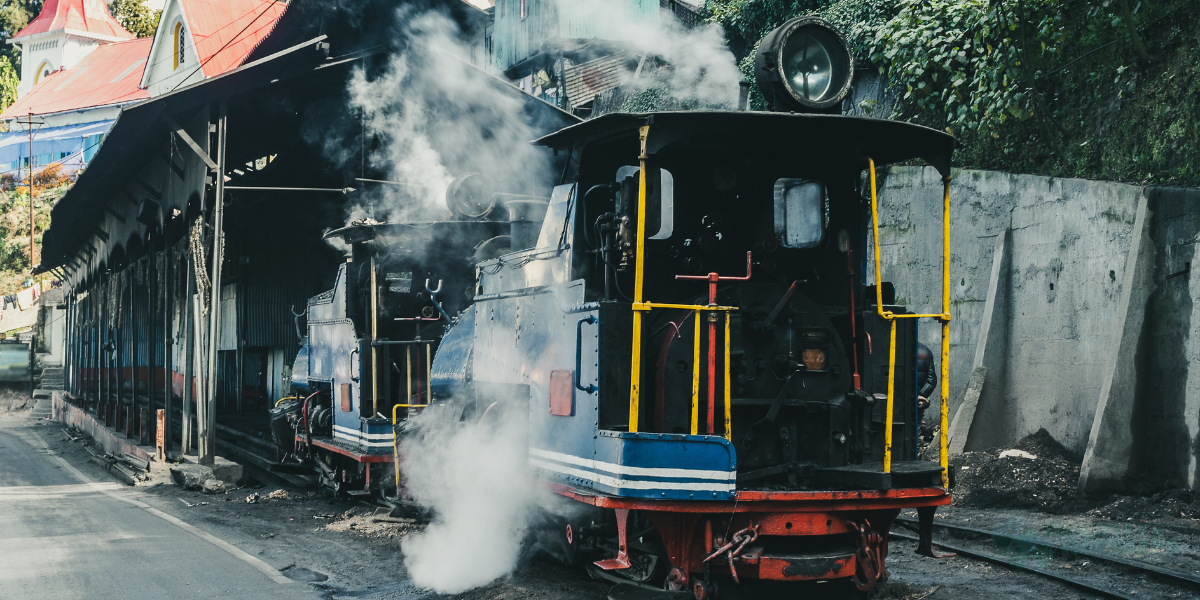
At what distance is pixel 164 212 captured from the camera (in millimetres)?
16906

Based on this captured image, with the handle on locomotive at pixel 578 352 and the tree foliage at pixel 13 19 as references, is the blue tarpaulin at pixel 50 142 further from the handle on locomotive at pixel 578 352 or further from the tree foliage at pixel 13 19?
the handle on locomotive at pixel 578 352

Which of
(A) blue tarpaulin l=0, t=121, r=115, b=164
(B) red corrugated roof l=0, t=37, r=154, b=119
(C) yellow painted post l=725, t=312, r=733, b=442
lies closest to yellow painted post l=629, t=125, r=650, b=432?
(C) yellow painted post l=725, t=312, r=733, b=442

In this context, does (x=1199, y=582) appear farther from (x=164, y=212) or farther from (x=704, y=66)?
(x=704, y=66)

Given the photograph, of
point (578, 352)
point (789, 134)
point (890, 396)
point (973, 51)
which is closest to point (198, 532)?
point (578, 352)

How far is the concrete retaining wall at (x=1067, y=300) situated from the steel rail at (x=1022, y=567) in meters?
2.76

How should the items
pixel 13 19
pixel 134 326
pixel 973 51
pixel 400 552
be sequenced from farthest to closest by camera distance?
pixel 13 19, pixel 134 326, pixel 973 51, pixel 400 552

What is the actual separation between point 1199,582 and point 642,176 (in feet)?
15.9

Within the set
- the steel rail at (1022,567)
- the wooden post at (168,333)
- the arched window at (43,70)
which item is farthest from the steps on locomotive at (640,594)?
the arched window at (43,70)

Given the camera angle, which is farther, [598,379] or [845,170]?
[845,170]

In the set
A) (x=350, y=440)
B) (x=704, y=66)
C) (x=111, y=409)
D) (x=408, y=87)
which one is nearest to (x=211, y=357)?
(x=350, y=440)

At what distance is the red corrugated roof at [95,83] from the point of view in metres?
51.5

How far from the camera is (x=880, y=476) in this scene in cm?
565

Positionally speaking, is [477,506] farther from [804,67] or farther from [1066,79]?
Result: [1066,79]

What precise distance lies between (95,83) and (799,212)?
56.7 meters
